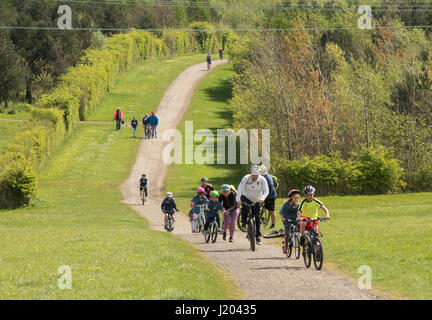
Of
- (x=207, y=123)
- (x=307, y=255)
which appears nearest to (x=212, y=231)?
(x=307, y=255)

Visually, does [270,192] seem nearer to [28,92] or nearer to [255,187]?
[255,187]

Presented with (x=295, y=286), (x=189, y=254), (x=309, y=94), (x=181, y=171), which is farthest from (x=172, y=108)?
(x=295, y=286)

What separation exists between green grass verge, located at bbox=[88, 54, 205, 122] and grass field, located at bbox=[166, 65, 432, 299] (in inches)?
733

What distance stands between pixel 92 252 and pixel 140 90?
58760 mm

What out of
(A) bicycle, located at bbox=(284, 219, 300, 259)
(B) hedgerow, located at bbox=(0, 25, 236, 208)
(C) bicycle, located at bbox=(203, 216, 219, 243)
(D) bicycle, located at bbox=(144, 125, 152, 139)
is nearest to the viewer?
(A) bicycle, located at bbox=(284, 219, 300, 259)

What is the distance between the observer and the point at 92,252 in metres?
18.1

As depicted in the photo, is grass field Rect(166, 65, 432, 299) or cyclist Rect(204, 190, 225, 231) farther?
cyclist Rect(204, 190, 225, 231)

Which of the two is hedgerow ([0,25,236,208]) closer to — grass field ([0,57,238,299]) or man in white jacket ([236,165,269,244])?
grass field ([0,57,238,299])

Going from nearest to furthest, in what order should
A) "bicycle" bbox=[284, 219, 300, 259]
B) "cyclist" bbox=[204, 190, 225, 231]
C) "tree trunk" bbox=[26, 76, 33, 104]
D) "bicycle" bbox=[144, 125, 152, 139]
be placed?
"bicycle" bbox=[284, 219, 300, 259] < "cyclist" bbox=[204, 190, 225, 231] < "bicycle" bbox=[144, 125, 152, 139] < "tree trunk" bbox=[26, 76, 33, 104]

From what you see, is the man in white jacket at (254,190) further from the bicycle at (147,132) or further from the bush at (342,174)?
the bicycle at (147,132)

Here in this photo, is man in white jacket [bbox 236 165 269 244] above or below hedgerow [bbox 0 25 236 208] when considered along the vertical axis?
below

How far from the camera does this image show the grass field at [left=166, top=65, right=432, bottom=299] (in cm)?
1441

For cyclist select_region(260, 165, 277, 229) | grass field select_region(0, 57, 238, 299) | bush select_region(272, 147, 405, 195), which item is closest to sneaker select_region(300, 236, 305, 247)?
grass field select_region(0, 57, 238, 299)

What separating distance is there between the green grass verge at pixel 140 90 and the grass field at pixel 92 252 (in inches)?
824
